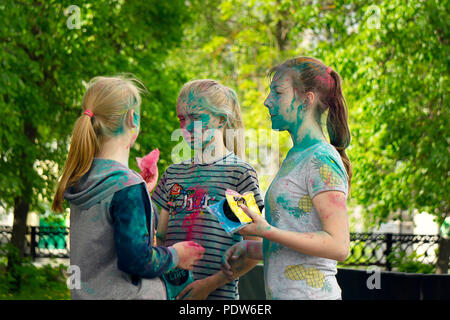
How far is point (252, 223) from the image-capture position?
240 cm

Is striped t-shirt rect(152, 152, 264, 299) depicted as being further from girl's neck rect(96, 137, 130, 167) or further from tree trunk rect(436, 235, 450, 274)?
tree trunk rect(436, 235, 450, 274)

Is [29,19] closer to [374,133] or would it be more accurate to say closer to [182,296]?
[374,133]

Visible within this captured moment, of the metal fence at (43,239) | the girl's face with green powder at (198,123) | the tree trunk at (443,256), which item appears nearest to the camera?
the girl's face with green powder at (198,123)

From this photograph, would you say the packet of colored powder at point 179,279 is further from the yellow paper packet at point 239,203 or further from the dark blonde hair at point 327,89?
the dark blonde hair at point 327,89

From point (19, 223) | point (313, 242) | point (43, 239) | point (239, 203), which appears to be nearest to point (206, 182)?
point (239, 203)

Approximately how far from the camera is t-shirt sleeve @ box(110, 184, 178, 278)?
2.41 metres

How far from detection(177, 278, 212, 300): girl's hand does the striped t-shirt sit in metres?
0.05

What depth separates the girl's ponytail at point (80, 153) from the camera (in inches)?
101

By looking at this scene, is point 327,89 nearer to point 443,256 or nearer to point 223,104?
point 223,104

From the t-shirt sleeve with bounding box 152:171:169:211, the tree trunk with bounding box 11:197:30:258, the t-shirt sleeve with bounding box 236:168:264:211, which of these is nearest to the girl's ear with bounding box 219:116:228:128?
the t-shirt sleeve with bounding box 236:168:264:211

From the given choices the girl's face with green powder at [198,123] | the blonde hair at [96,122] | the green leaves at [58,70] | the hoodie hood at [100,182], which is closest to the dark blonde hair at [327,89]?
the girl's face with green powder at [198,123]

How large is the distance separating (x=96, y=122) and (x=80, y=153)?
17 cm

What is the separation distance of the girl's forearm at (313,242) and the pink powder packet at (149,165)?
3.43 feet

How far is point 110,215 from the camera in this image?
8.11 ft
